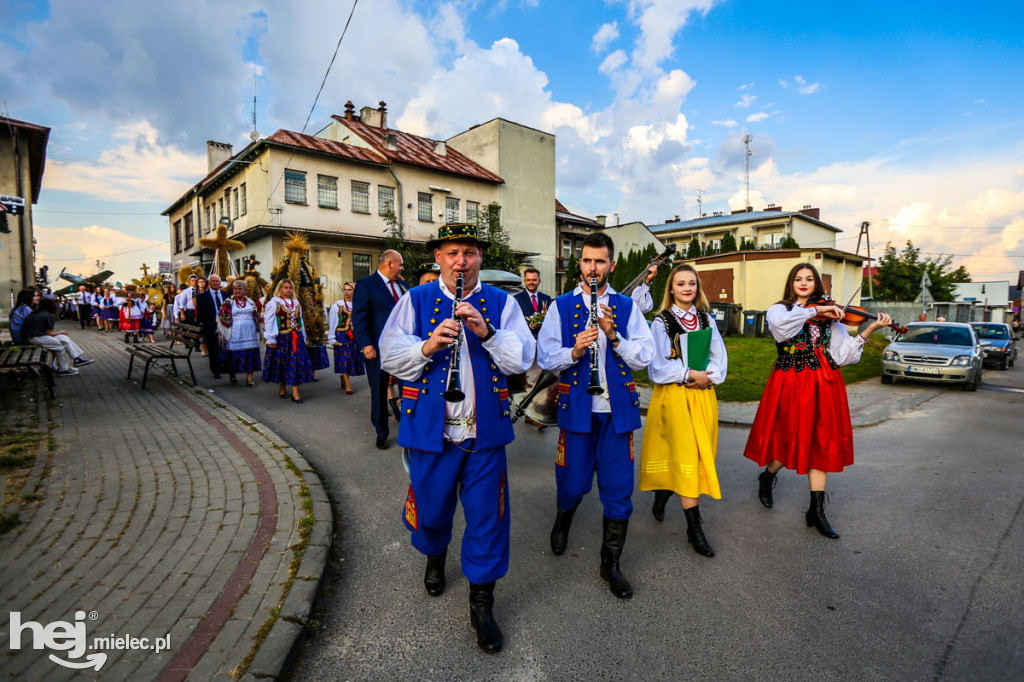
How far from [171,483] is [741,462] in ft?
18.5

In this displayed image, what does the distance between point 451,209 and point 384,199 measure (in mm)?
4146

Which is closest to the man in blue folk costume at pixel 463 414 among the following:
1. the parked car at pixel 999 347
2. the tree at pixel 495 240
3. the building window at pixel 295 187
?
the parked car at pixel 999 347

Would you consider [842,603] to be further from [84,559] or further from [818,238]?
[818,238]

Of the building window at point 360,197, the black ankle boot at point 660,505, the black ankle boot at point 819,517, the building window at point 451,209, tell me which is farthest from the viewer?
the building window at point 451,209

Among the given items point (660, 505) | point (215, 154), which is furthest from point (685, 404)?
point (215, 154)

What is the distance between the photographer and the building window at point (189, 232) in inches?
1324

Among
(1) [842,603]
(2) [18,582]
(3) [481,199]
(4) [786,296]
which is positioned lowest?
(1) [842,603]

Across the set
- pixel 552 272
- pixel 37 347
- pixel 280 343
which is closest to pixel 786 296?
pixel 280 343

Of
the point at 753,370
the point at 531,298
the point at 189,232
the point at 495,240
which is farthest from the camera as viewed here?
the point at 189,232

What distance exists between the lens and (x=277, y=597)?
291cm

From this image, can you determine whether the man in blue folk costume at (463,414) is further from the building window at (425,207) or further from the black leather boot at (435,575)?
the building window at (425,207)

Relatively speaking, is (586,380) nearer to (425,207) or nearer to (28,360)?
(28,360)

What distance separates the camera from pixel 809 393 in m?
4.19

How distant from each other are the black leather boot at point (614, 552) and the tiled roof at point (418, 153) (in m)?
25.8
